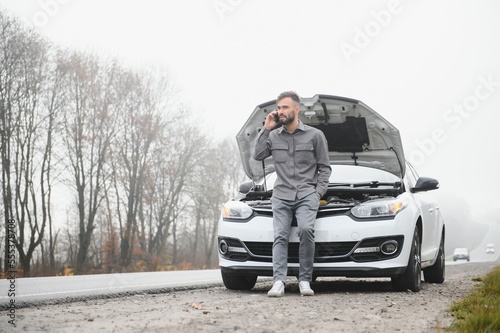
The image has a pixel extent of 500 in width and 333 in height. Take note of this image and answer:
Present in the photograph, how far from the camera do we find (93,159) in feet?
106

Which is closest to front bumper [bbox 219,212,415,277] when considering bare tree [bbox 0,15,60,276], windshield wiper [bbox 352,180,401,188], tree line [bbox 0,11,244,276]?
Result: windshield wiper [bbox 352,180,401,188]

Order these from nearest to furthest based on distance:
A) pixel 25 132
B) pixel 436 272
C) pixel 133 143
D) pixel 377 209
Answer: pixel 377 209, pixel 436 272, pixel 25 132, pixel 133 143

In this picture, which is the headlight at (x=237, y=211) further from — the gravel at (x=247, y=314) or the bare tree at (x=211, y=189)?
the bare tree at (x=211, y=189)

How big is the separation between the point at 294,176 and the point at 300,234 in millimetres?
663

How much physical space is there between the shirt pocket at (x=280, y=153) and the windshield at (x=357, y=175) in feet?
4.21

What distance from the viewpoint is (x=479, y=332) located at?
138 inches

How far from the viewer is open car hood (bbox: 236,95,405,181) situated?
7.41 meters

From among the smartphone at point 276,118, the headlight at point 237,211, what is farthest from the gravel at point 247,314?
the smartphone at point 276,118

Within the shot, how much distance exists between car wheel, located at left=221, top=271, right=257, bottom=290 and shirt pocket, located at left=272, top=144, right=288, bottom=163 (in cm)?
149

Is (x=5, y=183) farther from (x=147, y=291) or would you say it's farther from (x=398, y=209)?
(x=398, y=209)

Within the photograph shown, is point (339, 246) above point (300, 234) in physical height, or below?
below

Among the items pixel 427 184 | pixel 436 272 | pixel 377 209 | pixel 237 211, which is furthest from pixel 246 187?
pixel 436 272

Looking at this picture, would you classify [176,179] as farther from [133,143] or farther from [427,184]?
[427,184]

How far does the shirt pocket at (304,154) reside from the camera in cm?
678
